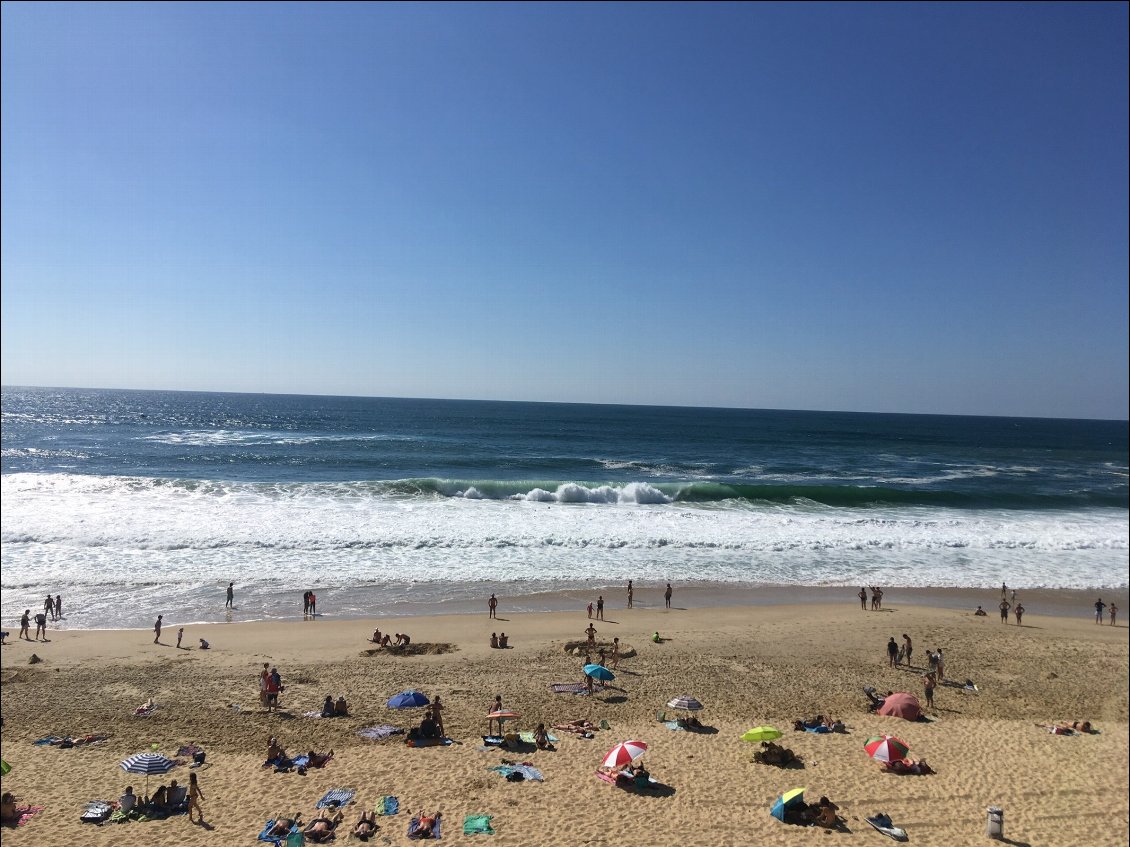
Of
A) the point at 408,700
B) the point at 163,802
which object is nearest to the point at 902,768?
the point at 408,700

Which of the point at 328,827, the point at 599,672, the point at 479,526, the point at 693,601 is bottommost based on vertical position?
the point at 328,827

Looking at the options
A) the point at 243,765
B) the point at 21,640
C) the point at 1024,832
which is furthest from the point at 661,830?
the point at 21,640

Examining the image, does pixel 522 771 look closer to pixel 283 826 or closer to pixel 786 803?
pixel 283 826

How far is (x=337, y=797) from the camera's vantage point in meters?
9.99

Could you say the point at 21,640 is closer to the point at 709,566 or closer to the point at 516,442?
the point at 709,566

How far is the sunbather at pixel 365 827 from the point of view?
912 cm

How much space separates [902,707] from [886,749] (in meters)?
2.47

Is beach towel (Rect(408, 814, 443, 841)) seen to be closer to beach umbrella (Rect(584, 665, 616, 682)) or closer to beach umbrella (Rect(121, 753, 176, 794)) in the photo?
beach umbrella (Rect(121, 753, 176, 794))

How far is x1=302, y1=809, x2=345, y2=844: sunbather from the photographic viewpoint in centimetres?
902

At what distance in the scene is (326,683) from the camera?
564 inches

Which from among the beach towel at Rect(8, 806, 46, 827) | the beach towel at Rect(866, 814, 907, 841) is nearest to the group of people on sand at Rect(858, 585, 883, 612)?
the beach towel at Rect(866, 814, 907, 841)

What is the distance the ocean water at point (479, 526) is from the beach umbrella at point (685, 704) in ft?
24.4

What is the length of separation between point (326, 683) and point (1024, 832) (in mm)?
13557

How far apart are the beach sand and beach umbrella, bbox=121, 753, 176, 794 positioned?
0.17 metres
